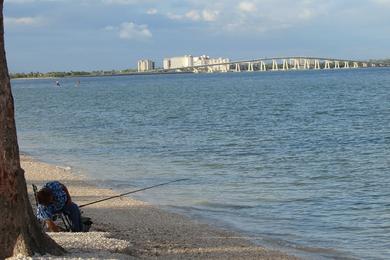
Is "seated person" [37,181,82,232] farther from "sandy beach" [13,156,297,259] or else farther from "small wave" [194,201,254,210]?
"small wave" [194,201,254,210]

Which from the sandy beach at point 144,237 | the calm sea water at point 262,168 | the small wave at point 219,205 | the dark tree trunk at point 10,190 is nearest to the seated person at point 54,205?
the sandy beach at point 144,237

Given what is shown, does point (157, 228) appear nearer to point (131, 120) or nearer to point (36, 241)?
point (36, 241)

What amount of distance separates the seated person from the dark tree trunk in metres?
1.84

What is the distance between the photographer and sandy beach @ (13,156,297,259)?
791 centimetres

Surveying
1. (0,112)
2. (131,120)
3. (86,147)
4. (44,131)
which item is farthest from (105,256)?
(131,120)

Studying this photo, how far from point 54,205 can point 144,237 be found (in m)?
1.77

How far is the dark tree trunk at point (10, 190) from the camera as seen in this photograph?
6574 mm

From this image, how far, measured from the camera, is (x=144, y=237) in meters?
10.1

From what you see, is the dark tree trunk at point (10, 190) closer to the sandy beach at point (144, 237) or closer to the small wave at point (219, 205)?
the sandy beach at point (144, 237)

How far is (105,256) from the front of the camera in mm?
7410

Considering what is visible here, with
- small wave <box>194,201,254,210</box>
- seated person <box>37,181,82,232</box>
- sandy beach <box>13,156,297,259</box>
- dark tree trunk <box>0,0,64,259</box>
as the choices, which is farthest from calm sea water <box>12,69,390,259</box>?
dark tree trunk <box>0,0,64,259</box>

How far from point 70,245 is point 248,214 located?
5.86m

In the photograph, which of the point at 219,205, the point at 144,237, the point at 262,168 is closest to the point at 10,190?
the point at 144,237

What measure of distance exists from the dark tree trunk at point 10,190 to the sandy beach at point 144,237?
9.1 inches
